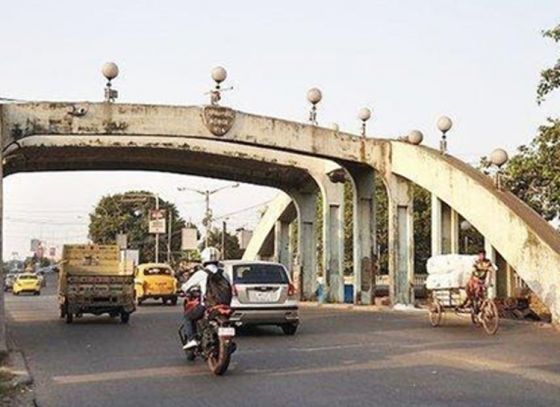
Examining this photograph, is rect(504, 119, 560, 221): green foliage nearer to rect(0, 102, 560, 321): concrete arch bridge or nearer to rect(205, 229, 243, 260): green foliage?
rect(0, 102, 560, 321): concrete arch bridge

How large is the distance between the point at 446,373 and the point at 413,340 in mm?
5349

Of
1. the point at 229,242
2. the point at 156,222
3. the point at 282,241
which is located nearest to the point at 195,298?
the point at 282,241

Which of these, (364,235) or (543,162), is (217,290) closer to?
(543,162)

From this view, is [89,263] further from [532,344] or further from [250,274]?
[532,344]

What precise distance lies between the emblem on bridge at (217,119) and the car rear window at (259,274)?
28.7 ft

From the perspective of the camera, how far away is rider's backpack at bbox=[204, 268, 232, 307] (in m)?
13.2

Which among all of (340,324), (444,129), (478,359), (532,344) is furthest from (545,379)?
(444,129)

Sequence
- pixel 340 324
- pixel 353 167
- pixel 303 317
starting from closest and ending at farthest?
1. pixel 340 324
2. pixel 303 317
3. pixel 353 167

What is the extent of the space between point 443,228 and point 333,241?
687 cm

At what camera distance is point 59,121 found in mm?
26109

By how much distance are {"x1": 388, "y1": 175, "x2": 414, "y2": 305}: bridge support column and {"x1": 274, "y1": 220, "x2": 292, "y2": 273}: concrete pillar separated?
50.4 ft

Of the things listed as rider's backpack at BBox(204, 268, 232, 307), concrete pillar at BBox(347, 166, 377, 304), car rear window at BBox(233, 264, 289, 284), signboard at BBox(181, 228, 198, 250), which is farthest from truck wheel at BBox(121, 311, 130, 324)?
signboard at BBox(181, 228, 198, 250)

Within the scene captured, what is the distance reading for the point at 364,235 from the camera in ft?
109

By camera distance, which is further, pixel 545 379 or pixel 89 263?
pixel 89 263
